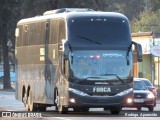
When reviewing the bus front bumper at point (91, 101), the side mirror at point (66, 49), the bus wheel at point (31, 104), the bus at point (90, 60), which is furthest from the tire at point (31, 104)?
the side mirror at point (66, 49)

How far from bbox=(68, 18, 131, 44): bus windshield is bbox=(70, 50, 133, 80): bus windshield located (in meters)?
0.47

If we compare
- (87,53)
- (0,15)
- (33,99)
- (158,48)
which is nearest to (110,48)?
(87,53)

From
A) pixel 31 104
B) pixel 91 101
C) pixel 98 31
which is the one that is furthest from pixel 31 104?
pixel 98 31

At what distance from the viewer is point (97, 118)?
2689 cm

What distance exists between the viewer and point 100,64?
2784cm

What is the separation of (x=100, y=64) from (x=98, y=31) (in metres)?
1.31

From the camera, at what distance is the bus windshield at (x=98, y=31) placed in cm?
2798

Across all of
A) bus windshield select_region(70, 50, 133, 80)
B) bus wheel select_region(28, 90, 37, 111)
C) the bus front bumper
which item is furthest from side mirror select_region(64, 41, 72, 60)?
bus wheel select_region(28, 90, 37, 111)

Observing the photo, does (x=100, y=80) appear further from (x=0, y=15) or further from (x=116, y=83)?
(x=0, y=15)

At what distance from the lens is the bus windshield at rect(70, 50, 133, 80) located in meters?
27.7

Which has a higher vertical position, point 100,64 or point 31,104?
point 100,64

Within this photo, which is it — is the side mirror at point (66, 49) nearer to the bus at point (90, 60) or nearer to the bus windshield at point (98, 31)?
the bus at point (90, 60)

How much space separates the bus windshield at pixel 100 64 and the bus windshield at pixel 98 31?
0.47m

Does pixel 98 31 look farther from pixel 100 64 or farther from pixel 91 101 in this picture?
pixel 91 101
